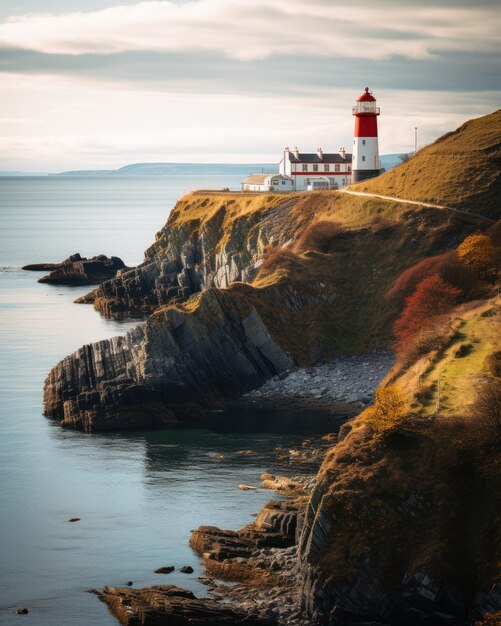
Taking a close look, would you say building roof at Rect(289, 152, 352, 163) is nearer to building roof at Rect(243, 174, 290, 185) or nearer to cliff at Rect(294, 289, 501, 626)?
building roof at Rect(243, 174, 290, 185)

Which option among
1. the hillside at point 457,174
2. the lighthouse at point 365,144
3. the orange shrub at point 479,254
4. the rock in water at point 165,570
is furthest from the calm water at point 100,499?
the lighthouse at point 365,144

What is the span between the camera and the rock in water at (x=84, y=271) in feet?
502

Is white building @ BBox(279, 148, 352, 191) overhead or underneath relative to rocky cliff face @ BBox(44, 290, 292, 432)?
overhead

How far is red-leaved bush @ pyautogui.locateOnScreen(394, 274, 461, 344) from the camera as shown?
8075 centimetres

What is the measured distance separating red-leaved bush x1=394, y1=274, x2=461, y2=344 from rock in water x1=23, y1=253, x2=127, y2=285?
75.2 meters

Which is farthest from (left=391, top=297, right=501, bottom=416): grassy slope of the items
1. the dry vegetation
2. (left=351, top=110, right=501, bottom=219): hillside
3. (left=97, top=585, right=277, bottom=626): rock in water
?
(left=351, top=110, right=501, bottom=219): hillside

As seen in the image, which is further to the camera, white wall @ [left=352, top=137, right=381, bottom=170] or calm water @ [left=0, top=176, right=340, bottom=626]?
white wall @ [left=352, top=137, right=381, bottom=170]

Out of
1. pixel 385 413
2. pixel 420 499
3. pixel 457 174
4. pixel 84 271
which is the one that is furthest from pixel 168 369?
pixel 84 271

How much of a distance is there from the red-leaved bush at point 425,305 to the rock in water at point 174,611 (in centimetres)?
3878

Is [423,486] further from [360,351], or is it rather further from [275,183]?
[275,183]

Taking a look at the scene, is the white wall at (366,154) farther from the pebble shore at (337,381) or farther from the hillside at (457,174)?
the pebble shore at (337,381)

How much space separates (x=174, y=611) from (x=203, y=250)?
84.7 m

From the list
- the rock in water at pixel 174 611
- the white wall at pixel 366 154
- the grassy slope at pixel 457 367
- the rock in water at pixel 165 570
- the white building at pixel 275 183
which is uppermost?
the white wall at pixel 366 154

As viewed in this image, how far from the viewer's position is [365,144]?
12325 cm
